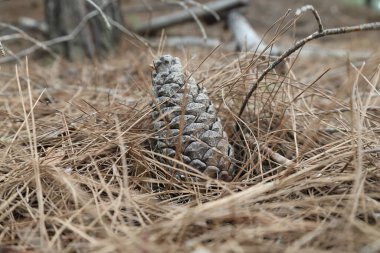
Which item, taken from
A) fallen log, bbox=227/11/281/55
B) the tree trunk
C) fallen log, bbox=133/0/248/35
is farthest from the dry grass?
fallen log, bbox=133/0/248/35

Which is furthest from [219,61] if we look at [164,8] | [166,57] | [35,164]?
[164,8]

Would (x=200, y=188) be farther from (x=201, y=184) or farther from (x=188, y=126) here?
(x=188, y=126)

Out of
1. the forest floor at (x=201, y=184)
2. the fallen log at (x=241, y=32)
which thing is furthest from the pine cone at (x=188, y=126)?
the fallen log at (x=241, y=32)

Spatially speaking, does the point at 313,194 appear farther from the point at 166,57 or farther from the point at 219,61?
the point at 219,61

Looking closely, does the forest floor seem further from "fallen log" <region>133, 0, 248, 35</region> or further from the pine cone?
"fallen log" <region>133, 0, 248, 35</region>

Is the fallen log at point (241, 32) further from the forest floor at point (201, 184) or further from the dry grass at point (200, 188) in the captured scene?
the dry grass at point (200, 188)
